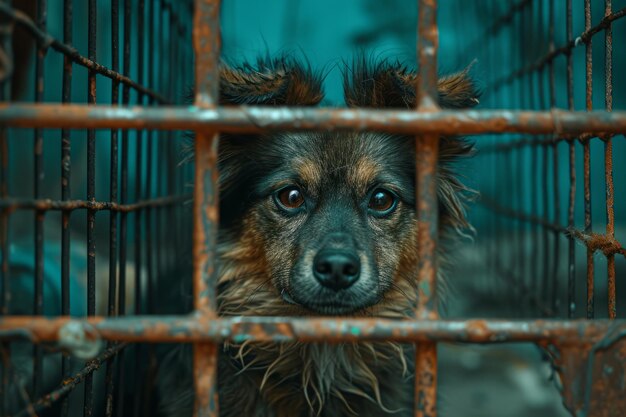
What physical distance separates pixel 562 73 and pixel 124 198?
3602 mm

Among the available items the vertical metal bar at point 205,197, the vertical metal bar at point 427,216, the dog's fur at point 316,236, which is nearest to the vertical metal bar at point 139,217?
the dog's fur at point 316,236

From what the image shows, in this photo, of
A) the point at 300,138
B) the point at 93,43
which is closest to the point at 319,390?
the point at 300,138

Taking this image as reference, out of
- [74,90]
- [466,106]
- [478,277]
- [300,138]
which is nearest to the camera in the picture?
[466,106]

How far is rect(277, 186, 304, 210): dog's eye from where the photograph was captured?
8.24ft

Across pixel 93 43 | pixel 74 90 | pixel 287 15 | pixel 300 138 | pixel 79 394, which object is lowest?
pixel 79 394

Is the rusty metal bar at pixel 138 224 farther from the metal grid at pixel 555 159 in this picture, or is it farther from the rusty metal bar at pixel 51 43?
the metal grid at pixel 555 159

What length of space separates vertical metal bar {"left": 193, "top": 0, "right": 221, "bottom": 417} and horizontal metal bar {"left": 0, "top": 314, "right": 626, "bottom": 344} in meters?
0.06

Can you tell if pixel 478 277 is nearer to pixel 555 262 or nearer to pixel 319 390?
pixel 555 262

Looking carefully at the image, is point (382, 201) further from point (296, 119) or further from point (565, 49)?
point (296, 119)

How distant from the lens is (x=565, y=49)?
2.37 meters

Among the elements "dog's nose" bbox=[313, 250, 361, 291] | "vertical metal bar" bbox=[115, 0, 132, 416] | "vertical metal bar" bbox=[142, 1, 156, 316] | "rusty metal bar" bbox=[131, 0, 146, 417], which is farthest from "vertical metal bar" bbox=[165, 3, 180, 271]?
"dog's nose" bbox=[313, 250, 361, 291]

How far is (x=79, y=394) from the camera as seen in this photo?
292 centimetres

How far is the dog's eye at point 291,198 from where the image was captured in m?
2.51

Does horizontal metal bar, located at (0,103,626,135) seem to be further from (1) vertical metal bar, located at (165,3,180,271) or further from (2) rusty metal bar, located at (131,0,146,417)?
(1) vertical metal bar, located at (165,3,180,271)
